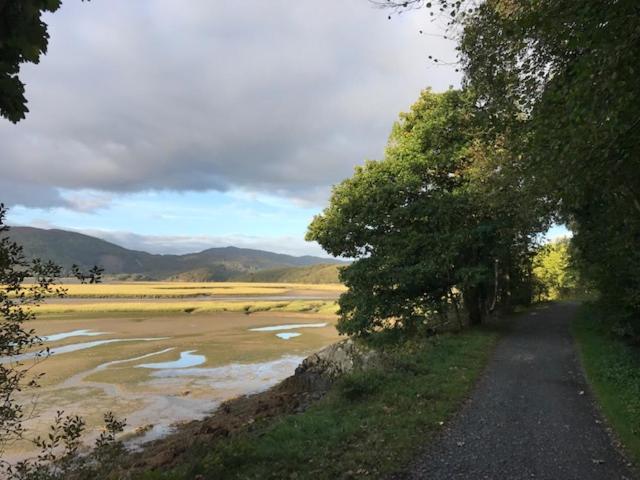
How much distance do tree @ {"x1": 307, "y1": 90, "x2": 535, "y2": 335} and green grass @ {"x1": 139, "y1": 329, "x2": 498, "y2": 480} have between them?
695 centimetres

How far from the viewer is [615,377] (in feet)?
41.3

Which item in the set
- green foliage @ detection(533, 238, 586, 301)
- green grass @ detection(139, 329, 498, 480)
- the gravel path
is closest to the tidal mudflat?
green grass @ detection(139, 329, 498, 480)

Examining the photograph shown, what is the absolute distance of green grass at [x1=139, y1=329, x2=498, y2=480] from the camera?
7387mm

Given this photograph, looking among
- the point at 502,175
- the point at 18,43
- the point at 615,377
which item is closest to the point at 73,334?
the point at 502,175

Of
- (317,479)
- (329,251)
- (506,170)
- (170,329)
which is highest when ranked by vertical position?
(506,170)

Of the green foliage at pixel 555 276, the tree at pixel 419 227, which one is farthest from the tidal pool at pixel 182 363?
the green foliage at pixel 555 276

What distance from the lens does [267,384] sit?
24.3 meters

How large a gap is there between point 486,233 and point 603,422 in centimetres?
1233

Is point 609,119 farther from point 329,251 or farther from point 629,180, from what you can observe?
point 329,251

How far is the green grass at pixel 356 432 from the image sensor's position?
7.39 meters

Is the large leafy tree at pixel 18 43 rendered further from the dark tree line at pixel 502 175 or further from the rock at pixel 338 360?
the rock at pixel 338 360

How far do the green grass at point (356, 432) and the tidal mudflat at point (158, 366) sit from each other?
3959 millimetres

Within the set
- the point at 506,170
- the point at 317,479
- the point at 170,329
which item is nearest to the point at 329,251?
the point at 506,170

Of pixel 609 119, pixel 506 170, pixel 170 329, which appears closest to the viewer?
pixel 609 119
